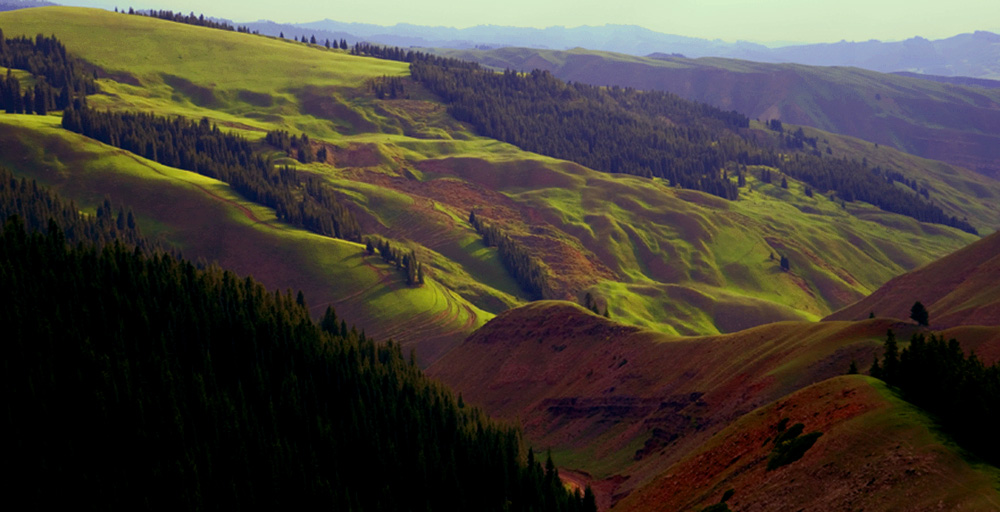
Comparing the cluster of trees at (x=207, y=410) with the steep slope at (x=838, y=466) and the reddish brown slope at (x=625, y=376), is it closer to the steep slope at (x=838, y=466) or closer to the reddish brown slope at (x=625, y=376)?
the reddish brown slope at (x=625, y=376)

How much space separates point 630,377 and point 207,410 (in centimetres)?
6072

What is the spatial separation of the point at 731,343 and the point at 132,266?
3295 inches

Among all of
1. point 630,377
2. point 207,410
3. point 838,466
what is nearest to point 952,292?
point 630,377

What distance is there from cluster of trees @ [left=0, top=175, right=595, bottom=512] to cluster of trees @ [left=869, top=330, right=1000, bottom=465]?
100 feet

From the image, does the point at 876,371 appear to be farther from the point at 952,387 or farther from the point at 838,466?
the point at 838,466

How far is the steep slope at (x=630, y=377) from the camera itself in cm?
10094

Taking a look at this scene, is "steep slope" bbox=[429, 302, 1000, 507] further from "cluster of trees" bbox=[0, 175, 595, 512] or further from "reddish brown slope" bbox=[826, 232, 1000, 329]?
"reddish brown slope" bbox=[826, 232, 1000, 329]

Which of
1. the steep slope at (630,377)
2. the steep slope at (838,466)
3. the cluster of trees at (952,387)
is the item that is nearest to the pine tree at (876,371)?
the cluster of trees at (952,387)

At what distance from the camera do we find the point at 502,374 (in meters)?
154

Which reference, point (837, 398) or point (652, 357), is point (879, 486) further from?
point (652, 357)

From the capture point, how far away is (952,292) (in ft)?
493

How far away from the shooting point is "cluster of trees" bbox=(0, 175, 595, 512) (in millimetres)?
87938

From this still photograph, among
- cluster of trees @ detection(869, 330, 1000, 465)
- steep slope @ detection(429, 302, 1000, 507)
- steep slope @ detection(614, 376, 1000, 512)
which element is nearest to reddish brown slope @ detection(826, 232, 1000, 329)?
steep slope @ detection(429, 302, 1000, 507)

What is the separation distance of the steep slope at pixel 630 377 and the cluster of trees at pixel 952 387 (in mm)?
7261
